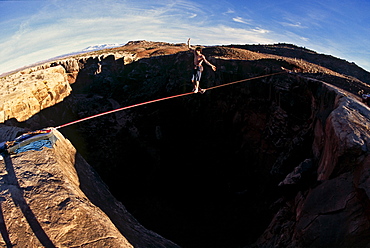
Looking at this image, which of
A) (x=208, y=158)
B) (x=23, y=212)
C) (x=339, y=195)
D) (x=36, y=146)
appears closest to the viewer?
(x=23, y=212)

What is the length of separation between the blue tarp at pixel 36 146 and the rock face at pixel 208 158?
0.26m

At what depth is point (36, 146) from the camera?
5930 millimetres

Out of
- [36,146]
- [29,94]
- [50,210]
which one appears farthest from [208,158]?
[50,210]

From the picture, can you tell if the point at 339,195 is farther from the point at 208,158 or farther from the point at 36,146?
the point at 208,158

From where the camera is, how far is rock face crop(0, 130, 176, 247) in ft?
12.3

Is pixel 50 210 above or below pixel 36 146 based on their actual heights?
below

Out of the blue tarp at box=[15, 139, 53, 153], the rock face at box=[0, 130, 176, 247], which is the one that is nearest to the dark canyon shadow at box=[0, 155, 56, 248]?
the rock face at box=[0, 130, 176, 247]

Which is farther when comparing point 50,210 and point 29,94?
point 29,94

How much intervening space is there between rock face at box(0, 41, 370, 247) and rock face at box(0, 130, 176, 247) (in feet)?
0.10

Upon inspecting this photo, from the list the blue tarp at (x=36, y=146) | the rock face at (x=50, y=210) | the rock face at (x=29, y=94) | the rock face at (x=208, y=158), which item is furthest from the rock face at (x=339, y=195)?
the rock face at (x=29, y=94)

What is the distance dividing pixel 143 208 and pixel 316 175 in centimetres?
1370

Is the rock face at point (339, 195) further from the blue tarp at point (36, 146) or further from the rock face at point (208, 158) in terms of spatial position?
the blue tarp at point (36, 146)

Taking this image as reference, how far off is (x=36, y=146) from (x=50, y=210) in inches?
105

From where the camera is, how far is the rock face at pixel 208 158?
5.06 m
